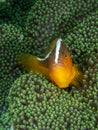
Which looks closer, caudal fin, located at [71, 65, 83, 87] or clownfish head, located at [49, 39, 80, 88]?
clownfish head, located at [49, 39, 80, 88]

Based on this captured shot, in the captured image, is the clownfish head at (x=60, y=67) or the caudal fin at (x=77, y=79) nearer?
the clownfish head at (x=60, y=67)

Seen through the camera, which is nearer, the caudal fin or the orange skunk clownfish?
the orange skunk clownfish

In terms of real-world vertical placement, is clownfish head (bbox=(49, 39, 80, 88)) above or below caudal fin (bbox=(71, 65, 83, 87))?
above

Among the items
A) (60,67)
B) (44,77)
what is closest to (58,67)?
(60,67)

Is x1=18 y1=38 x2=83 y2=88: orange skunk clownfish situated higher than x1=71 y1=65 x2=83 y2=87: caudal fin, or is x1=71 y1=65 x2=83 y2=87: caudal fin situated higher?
x1=18 y1=38 x2=83 y2=88: orange skunk clownfish

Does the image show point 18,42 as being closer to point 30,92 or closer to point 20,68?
point 20,68

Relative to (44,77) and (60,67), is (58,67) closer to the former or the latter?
(60,67)

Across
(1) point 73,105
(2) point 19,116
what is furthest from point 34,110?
(1) point 73,105
